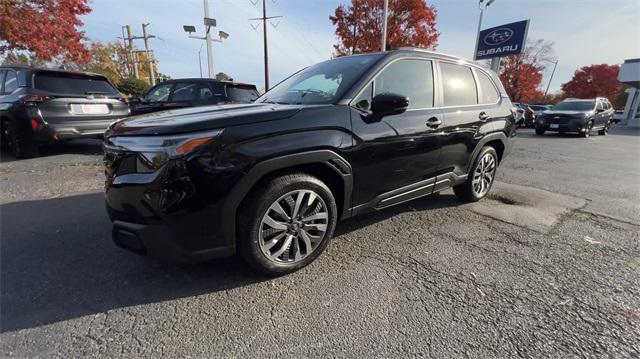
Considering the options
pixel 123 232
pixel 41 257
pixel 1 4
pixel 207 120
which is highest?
pixel 1 4

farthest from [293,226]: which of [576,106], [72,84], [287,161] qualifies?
[576,106]

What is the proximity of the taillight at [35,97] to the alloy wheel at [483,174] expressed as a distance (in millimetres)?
7108

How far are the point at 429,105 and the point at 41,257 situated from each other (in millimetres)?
3778

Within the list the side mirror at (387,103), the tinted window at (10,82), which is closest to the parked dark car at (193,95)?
the tinted window at (10,82)

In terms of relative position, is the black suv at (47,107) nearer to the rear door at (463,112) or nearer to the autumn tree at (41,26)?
the rear door at (463,112)

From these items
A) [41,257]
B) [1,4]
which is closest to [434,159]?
[41,257]

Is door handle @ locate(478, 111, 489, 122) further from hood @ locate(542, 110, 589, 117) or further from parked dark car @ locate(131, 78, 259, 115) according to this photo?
hood @ locate(542, 110, 589, 117)

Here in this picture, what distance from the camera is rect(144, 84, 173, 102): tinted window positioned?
7.45 meters

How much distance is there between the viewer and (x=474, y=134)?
12.2 feet

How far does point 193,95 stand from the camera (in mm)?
7090

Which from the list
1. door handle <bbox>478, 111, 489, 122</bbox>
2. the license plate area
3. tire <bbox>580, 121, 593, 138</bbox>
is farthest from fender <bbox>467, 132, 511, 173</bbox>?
tire <bbox>580, 121, 593, 138</bbox>

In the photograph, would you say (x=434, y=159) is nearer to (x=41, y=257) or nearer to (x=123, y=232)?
(x=123, y=232)

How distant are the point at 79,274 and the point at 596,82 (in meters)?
68.7

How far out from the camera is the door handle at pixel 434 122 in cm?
312
